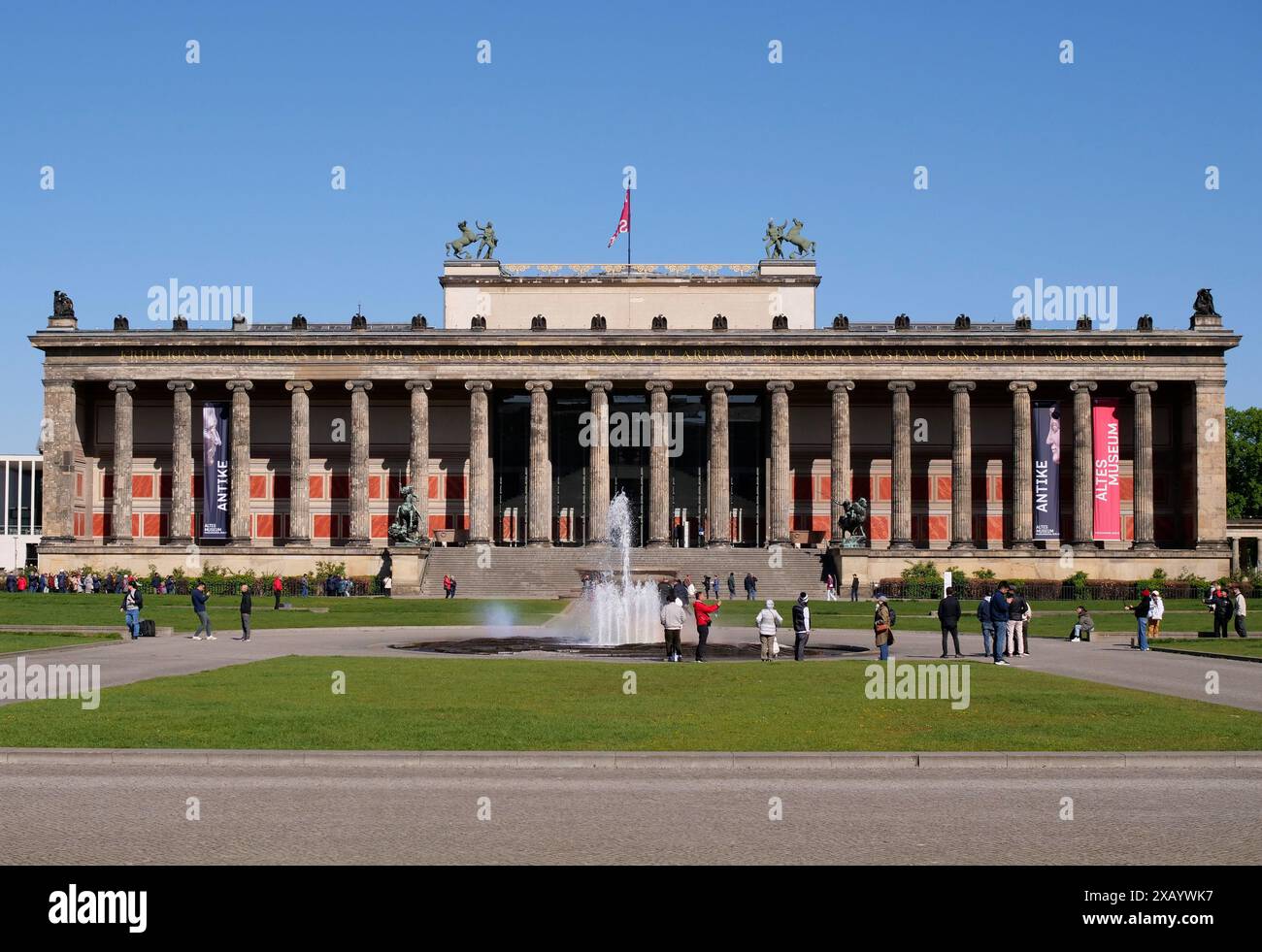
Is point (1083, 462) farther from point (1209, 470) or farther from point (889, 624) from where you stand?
point (889, 624)

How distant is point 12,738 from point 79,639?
78.6 ft

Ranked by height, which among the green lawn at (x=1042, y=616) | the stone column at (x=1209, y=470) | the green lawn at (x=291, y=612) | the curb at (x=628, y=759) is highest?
the stone column at (x=1209, y=470)

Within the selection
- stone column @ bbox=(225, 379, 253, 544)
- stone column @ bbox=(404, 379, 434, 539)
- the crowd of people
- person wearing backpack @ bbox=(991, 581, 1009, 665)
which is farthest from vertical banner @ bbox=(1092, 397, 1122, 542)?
stone column @ bbox=(225, 379, 253, 544)

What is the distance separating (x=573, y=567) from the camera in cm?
8119

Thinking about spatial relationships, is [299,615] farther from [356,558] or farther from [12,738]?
[12,738]

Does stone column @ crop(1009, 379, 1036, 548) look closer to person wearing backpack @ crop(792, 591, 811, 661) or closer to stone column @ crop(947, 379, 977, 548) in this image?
stone column @ crop(947, 379, 977, 548)

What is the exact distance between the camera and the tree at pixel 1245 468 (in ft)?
436

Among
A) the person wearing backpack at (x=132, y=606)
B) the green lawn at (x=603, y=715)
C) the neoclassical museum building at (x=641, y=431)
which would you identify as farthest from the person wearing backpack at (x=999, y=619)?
the neoclassical museum building at (x=641, y=431)

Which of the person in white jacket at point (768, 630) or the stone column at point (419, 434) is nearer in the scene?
the person in white jacket at point (768, 630)

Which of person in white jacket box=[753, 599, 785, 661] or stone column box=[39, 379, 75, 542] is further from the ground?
→ stone column box=[39, 379, 75, 542]

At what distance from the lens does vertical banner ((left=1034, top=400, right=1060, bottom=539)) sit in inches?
3359

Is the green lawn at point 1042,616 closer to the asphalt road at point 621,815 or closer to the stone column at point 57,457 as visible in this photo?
the asphalt road at point 621,815

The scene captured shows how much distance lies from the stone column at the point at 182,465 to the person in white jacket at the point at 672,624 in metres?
59.6

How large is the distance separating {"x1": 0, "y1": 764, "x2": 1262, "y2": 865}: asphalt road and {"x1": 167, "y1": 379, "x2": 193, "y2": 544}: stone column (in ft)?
243
